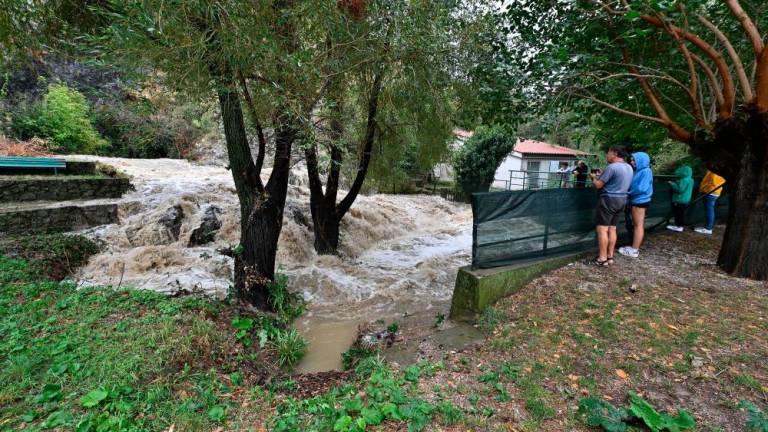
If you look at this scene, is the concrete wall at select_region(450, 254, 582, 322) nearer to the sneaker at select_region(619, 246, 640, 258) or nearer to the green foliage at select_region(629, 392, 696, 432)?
the sneaker at select_region(619, 246, 640, 258)

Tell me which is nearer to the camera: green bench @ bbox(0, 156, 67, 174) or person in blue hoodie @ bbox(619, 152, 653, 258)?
person in blue hoodie @ bbox(619, 152, 653, 258)

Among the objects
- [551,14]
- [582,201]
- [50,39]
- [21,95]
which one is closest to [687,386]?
[582,201]

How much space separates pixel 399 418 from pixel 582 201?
4.48 metres

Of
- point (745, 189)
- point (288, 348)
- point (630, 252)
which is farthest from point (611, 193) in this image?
point (288, 348)

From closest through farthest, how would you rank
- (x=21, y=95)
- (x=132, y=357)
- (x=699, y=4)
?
(x=132, y=357)
(x=699, y=4)
(x=21, y=95)

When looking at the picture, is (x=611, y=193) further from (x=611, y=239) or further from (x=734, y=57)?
(x=734, y=57)

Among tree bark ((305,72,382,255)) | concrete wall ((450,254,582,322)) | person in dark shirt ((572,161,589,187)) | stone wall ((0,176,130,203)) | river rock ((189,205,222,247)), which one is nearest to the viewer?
concrete wall ((450,254,582,322))

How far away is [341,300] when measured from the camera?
258 inches

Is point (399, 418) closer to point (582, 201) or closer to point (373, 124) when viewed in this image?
point (582, 201)

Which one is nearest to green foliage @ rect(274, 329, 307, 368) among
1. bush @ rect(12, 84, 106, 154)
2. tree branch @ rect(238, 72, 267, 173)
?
tree branch @ rect(238, 72, 267, 173)

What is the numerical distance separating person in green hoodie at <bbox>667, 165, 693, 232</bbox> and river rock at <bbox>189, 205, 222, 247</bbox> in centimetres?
996

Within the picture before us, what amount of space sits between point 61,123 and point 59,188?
8.20m

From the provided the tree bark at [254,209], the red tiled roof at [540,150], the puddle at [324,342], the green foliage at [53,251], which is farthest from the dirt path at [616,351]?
the red tiled roof at [540,150]

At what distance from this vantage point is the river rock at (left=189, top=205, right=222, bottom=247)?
8086mm
